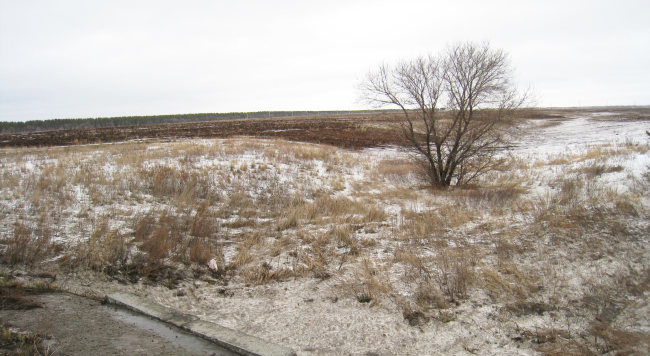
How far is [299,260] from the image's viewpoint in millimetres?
5719

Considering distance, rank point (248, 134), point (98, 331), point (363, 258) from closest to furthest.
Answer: point (98, 331) → point (363, 258) → point (248, 134)

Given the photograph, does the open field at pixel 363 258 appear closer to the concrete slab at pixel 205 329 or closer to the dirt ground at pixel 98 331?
the concrete slab at pixel 205 329

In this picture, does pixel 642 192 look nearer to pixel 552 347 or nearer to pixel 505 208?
pixel 505 208

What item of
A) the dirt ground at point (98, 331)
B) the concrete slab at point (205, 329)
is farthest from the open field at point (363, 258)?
the dirt ground at point (98, 331)

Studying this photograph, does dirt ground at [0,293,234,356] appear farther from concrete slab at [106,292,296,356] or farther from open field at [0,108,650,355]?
open field at [0,108,650,355]

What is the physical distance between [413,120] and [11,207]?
12257 millimetres

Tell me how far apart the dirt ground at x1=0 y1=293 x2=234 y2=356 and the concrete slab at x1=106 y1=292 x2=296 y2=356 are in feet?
0.29

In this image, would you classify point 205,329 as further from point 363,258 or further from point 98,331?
point 363,258

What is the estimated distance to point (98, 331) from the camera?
347cm

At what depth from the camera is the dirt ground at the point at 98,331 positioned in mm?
3186

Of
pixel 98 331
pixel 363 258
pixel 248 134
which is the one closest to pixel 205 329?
pixel 98 331

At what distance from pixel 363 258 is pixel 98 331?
3790 mm

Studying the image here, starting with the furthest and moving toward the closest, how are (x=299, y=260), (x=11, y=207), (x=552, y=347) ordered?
(x=11, y=207)
(x=299, y=260)
(x=552, y=347)

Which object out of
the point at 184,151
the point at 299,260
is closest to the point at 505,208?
the point at 299,260
